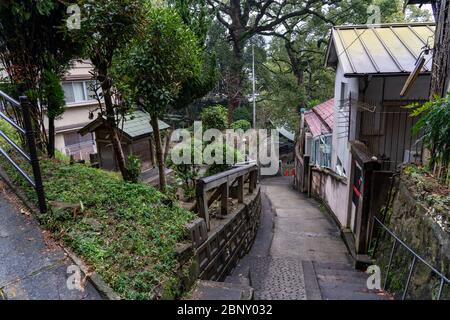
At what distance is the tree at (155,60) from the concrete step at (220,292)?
2.68 metres

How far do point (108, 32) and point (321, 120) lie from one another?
10.2m

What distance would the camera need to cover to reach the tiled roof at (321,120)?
11.1 meters

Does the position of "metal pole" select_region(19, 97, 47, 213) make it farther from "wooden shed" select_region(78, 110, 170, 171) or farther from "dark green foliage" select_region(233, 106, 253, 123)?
"dark green foliage" select_region(233, 106, 253, 123)

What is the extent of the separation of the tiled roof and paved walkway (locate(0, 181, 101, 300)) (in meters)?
9.47

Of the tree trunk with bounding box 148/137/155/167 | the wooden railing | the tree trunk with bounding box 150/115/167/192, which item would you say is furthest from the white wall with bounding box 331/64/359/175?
the tree trunk with bounding box 148/137/155/167

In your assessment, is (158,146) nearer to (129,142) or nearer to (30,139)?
(30,139)

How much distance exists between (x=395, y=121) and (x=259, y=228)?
4.06m

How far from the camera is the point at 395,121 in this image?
6934 millimetres

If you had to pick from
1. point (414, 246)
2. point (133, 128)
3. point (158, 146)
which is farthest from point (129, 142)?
point (414, 246)

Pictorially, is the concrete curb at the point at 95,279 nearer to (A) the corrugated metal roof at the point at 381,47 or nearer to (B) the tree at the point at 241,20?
(A) the corrugated metal roof at the point at 381,47

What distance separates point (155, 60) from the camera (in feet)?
A: 14.0

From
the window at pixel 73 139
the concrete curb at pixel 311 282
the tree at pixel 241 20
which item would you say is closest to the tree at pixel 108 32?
the concrete curb at pixel 311 282

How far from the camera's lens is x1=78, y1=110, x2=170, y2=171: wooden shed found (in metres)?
8.61
